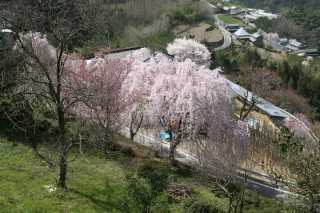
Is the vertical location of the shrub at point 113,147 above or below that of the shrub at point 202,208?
below

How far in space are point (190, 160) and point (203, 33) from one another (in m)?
41.7

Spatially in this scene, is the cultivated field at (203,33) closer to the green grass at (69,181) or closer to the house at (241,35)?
the house at (241,35)

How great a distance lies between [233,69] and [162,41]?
9717mm

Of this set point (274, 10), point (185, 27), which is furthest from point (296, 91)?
point (274, 10)

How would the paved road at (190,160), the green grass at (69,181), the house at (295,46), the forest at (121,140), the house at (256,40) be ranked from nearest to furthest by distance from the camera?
1. the forest at (121,140)
2. the green grass at (69,181)
3. the paved road at (190,160)
4. the house at (256,40)
5. the house at (295,46)

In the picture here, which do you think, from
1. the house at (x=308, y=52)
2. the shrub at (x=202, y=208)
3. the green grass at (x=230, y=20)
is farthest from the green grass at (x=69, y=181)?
the green grass at (x=230, y=20)

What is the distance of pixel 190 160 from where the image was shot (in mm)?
15195

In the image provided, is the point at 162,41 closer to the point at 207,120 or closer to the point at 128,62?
the point at 128,62

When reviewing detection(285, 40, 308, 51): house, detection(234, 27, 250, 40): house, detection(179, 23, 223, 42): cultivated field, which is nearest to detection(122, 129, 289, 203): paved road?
detection(179, 23, 223, 42): cultivated field

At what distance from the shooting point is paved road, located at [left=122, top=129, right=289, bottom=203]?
13.5m

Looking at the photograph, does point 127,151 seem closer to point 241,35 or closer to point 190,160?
point 190,160

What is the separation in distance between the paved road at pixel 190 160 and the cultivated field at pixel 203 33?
3479 centimetres

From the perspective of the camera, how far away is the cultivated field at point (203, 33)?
51.2 metres

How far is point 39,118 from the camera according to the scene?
1289 centimetres
